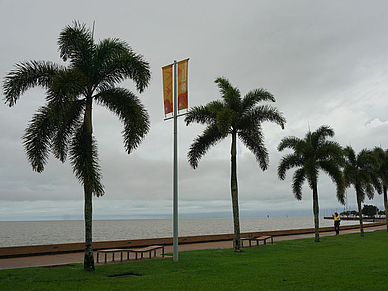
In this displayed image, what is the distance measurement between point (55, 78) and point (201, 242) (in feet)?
53.6

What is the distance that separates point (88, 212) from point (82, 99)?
13.4ft

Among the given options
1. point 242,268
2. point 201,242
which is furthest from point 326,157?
point 242,268

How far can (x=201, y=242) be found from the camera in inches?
942

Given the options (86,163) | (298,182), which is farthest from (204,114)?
(298,182)

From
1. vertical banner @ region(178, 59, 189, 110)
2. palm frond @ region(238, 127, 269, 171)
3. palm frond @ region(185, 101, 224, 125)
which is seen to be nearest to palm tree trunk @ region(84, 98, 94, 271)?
vertical banner @ region(178, 59, 189, 110)

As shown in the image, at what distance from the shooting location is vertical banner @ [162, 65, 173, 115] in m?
16.0

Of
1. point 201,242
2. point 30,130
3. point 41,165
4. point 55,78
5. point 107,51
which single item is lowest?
point 201,242

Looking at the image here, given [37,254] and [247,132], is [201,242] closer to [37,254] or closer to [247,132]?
[247,132]

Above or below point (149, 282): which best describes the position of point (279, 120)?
above

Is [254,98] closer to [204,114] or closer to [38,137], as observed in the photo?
[204,114]

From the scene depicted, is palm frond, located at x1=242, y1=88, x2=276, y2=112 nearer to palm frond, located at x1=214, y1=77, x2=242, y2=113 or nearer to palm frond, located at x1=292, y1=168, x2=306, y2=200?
palm frond, located at x1=214, y1=77, x2=242, y2=113

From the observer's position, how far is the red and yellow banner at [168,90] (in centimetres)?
1595

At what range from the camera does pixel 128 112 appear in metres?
13.0

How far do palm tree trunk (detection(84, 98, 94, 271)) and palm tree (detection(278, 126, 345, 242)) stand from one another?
16.0 metres
